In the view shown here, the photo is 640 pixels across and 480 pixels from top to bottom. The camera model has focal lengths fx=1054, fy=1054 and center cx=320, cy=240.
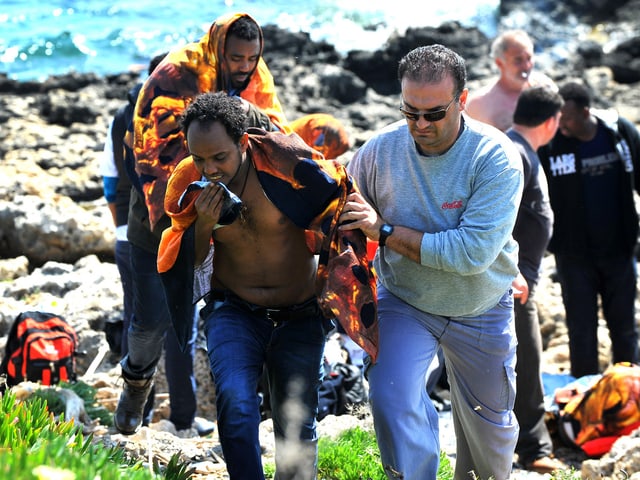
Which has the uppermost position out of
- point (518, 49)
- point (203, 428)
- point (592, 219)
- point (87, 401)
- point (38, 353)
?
point (518, 49)

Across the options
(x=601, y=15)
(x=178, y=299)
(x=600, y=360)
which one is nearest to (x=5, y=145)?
(x=600, y=360)

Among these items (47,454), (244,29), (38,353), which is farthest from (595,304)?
(47,454)

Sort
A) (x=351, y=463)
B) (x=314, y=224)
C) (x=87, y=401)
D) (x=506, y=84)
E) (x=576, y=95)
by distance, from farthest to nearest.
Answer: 1. (x=506, y=84)
2. (x=576, y=95)
3. (x=87, y=401)
4. (x=351, y=463)
5. (x=314, y=224)

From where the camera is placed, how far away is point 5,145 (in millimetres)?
15172

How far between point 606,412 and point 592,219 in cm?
161

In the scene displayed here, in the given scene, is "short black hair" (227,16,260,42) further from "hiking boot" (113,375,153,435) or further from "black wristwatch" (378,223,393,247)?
"hiking boot" (113,375,153,435)

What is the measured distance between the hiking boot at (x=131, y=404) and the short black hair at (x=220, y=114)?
2.00 m

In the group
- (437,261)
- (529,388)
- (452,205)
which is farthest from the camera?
(529,388)

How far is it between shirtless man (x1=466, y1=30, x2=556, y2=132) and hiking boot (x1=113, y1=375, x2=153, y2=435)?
10.6 feet

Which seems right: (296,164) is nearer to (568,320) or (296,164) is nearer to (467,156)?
(467,156)

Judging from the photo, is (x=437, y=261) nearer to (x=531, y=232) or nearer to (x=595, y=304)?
(x=531, y=232)

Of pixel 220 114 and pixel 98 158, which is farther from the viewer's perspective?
pixel 98 158

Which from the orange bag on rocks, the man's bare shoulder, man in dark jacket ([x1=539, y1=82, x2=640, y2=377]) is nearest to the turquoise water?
the man's bare shoulder

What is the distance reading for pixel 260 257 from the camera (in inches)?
192
